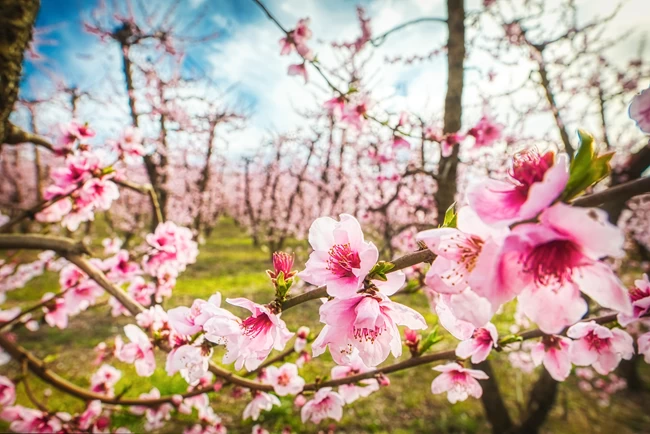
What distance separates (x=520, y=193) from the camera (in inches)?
22.7

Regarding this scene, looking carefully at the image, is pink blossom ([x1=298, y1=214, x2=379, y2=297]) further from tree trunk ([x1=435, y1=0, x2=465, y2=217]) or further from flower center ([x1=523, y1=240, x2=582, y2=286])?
tree trunk ([x1=435, y1=0, x2=465, y2=217])

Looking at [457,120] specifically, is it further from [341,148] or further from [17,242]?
[341,148]

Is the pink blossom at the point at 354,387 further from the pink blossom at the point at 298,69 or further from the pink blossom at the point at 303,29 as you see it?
the pink blossom at the point at 303,29

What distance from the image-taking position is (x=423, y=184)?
27.9ft

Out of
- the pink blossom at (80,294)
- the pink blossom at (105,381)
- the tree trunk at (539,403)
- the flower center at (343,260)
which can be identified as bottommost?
the tree trunk at (539,403)

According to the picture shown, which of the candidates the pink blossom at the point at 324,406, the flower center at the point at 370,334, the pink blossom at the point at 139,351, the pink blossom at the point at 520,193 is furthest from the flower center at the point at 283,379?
the pink blossom at the point at 520,193

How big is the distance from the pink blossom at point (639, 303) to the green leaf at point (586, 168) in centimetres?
58

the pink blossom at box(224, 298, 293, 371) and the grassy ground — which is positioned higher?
the pink blossom at box(224, 298, 293, 371)

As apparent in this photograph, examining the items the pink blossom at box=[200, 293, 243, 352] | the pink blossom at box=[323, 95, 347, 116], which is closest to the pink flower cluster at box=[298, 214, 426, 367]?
the pink blossom at box=[200, 293, 243, 352]

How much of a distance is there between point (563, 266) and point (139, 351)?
187 centimetres

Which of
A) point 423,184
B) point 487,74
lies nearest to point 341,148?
point 423,184

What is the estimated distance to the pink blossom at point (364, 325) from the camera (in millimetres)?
695

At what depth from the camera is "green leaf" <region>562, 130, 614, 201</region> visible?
1.66 ft

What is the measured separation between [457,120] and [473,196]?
290 cm
